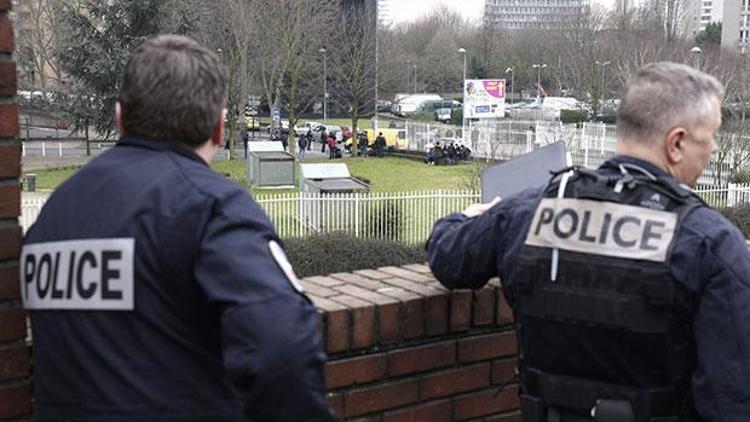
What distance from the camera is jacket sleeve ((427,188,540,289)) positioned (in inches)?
85.4

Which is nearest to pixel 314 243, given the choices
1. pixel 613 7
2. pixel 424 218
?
pixel 424 218

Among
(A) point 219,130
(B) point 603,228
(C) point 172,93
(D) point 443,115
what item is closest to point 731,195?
(B) point 603,228

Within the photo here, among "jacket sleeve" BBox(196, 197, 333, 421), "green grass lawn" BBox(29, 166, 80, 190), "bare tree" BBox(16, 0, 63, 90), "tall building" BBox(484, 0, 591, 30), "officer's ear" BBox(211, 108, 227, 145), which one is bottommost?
"green grass lawn" BBox(29, 166, 80, 190)

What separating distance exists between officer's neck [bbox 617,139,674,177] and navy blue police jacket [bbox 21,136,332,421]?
0.96 metres

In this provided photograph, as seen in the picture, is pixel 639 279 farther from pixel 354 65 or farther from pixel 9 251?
pixel 354 65

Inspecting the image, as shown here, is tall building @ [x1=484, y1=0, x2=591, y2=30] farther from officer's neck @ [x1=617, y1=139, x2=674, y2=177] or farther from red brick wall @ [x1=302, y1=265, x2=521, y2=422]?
officer's neck @ [x1=617, y1=139, x2=674, y2=177]

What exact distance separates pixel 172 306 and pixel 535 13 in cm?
10046

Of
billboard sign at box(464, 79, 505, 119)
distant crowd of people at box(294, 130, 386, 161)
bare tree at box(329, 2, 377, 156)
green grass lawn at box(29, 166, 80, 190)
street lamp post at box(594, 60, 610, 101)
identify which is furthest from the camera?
street lamp post at box(594, 60, 610, 101)

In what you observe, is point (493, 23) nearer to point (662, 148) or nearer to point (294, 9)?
point (294, 9)

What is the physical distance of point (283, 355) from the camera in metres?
1.52

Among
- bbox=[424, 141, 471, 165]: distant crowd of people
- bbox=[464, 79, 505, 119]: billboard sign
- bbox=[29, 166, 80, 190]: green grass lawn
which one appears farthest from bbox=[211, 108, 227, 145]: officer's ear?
bbox=[464, 79, 505, 119]: billboard sign

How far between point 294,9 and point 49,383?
1435 inches

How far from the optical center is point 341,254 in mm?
11891

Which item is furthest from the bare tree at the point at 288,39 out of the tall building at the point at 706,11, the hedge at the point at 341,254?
the tall building at the point at 706,11
